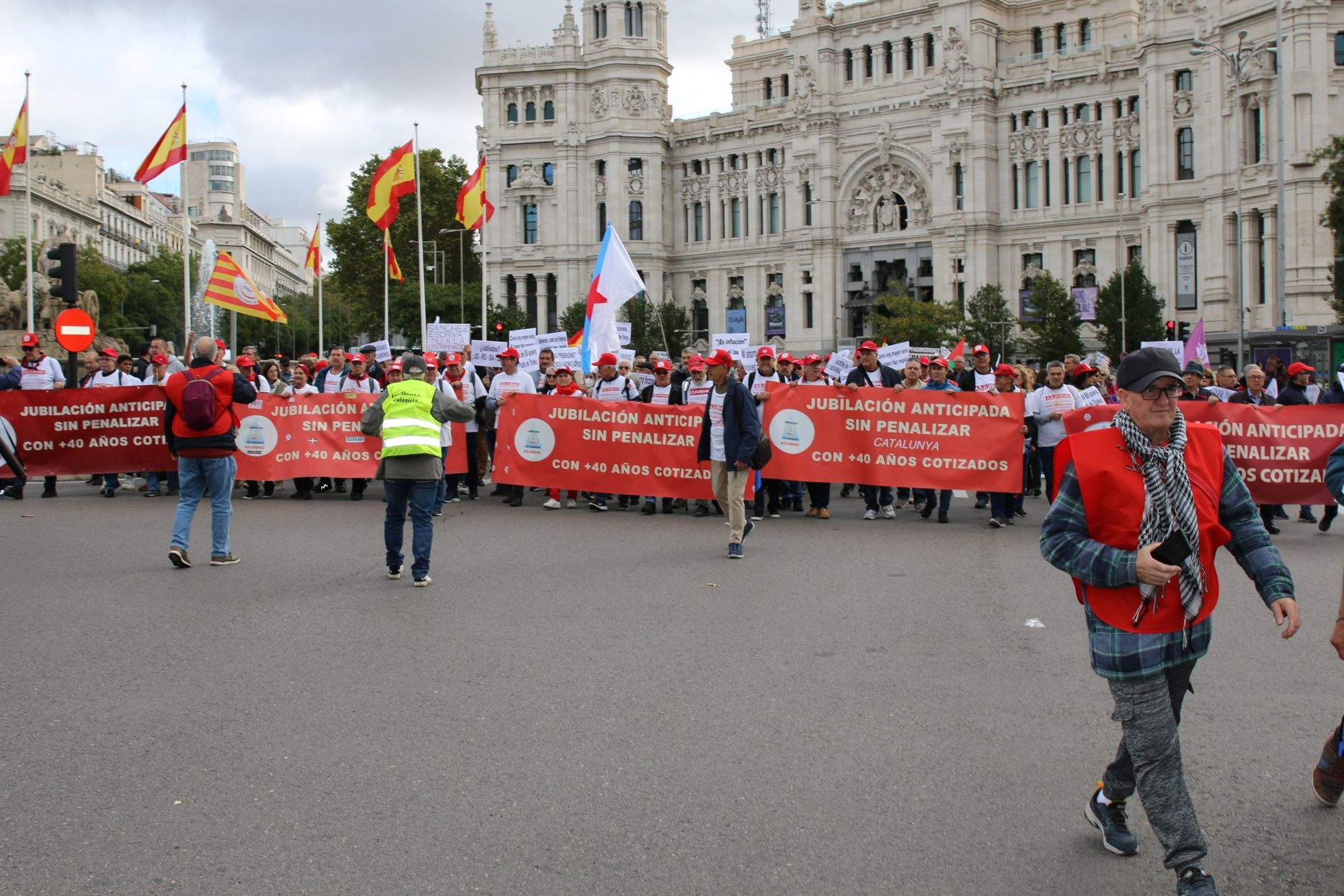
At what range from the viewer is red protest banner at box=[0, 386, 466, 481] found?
16.8 metres

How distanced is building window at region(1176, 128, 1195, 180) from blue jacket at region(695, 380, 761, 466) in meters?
60.1

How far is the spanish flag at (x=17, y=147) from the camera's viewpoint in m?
29.6

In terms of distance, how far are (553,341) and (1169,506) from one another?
59.8 ft

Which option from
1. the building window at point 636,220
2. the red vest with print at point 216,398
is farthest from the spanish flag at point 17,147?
the building window at point 636,220

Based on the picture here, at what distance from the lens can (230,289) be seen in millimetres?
20234

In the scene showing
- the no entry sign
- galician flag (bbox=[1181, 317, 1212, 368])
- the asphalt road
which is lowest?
the asphalt road

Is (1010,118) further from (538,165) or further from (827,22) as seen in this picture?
(538,165)

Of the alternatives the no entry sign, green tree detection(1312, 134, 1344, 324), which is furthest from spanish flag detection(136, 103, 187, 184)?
green tree detection(1312, 134, 1344, 324)

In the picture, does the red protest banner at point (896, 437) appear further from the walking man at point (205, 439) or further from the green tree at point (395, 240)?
the green tree at point (395, 240)

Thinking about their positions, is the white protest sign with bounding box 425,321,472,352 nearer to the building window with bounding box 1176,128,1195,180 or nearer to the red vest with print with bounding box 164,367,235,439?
the red vest with print with bounding box 164,367,235,439

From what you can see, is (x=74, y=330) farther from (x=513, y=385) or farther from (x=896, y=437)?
(x=896, y=437)

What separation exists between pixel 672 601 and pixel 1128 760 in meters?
5.15

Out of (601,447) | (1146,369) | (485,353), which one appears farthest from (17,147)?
(1146,369)

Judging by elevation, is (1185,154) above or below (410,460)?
above
